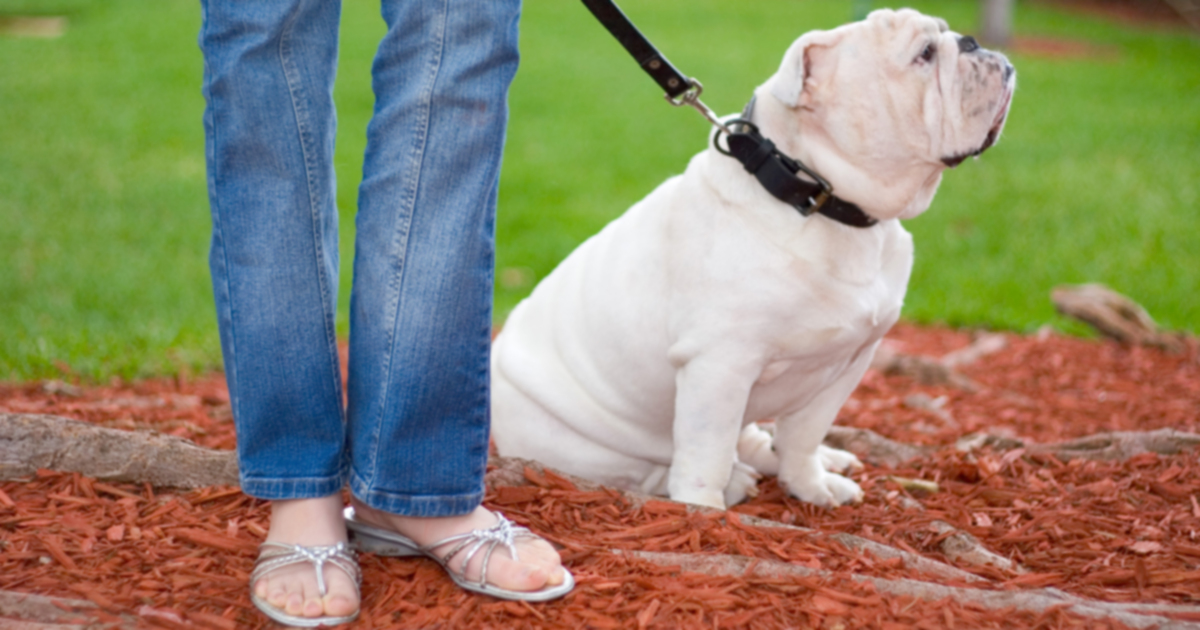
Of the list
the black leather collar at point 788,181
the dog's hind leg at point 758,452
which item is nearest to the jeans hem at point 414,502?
the black leather collar at point 788,181

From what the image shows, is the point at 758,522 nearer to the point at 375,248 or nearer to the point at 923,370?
the point at 375,248

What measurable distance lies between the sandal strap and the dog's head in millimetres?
1442

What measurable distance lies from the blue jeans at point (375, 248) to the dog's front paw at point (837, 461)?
1.49m

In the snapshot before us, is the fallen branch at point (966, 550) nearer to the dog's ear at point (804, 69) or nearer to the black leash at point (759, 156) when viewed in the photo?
the black leash at point (759, 156)

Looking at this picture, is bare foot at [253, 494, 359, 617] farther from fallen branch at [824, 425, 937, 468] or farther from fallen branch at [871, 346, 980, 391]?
fallen branch at [871, 346, 980, 391]

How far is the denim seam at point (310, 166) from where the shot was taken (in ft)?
6.36

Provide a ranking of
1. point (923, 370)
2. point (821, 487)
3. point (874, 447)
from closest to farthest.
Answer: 1. point (821, 487)
2. point (874, 447)
3. point (923, 370)

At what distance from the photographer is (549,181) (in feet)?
29.2

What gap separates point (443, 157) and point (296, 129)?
283 mm

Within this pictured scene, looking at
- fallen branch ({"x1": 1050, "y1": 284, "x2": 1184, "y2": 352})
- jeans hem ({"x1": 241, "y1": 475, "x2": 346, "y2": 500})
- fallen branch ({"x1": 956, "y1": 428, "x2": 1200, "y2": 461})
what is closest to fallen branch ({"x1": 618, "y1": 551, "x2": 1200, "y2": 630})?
jeans hem ({"x1": 241, "y1": 475, "x2": 346, "y2": 500})

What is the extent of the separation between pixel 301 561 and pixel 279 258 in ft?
1.94

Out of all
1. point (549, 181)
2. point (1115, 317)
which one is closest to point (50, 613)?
point (1115, 317)

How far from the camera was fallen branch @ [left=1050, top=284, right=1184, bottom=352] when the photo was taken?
5062mm

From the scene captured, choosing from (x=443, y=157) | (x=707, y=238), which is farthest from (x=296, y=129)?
(x=707, y=238)
